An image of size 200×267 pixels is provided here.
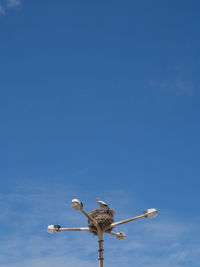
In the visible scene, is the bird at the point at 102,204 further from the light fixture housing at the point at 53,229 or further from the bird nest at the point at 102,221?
the light fixture housing at the point at 53,229

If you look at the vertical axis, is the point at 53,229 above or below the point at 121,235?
below

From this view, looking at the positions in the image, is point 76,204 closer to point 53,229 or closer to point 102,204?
point 53,229

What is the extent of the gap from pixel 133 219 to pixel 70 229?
2.37 m

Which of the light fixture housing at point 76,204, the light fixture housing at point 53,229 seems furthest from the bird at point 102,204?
the light fixture housing at point 76,204

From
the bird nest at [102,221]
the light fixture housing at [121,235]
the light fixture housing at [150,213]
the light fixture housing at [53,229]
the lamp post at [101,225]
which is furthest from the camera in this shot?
the light fixture housing at [121,235]

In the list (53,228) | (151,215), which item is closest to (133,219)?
(151,215)

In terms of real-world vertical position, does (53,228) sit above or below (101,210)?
below

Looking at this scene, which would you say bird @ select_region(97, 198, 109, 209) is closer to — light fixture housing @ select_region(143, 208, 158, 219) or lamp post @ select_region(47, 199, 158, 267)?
lamp post @ select_region(47, 199, 158, 267)

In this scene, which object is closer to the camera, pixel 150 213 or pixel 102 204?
pixel 150 213

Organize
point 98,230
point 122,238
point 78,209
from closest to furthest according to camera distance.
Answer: point 78,209 → point 98,230 → point 122,238

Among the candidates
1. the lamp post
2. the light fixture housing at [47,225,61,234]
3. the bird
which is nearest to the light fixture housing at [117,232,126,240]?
the lamp post

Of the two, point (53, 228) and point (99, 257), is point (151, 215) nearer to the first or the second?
point (99, 257)

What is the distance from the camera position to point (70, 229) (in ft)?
52.0

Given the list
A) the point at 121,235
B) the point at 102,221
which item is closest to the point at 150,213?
the point at 102,221
